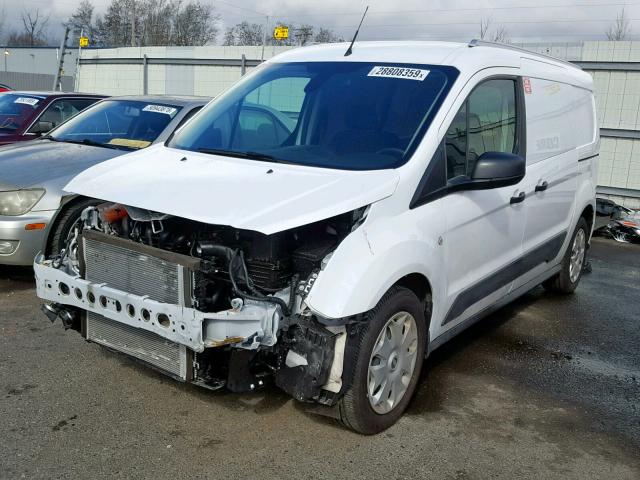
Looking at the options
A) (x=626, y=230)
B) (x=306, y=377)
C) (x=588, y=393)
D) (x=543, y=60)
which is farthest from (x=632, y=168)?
(x=306, y=377)

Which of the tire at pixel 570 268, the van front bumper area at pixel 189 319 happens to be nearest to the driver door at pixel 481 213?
the van front bumper area at pixel 189 319

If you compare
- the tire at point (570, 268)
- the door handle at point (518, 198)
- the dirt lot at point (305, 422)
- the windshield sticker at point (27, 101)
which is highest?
the windshield sticker at point (27, 101)

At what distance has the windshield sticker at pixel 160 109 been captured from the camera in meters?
6.76

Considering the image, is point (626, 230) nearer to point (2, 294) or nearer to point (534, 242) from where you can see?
point (534, 242)

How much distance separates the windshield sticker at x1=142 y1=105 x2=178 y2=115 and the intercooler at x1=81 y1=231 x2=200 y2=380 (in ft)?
11.3

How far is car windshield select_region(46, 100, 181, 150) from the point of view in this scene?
662 cm

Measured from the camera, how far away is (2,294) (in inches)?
218

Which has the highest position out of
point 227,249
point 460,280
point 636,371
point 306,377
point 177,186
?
point 177,186

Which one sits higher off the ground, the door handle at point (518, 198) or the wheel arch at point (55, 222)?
the door handle at point (518, 198)

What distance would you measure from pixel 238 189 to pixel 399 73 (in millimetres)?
1376

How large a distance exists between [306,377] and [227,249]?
0.73 metres

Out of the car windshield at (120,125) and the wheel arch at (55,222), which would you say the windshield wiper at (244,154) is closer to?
the wheel arch at (55,222)

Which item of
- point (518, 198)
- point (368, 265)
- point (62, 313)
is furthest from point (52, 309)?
point (518, 198)

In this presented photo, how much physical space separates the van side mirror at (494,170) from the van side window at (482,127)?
0.13 meters
